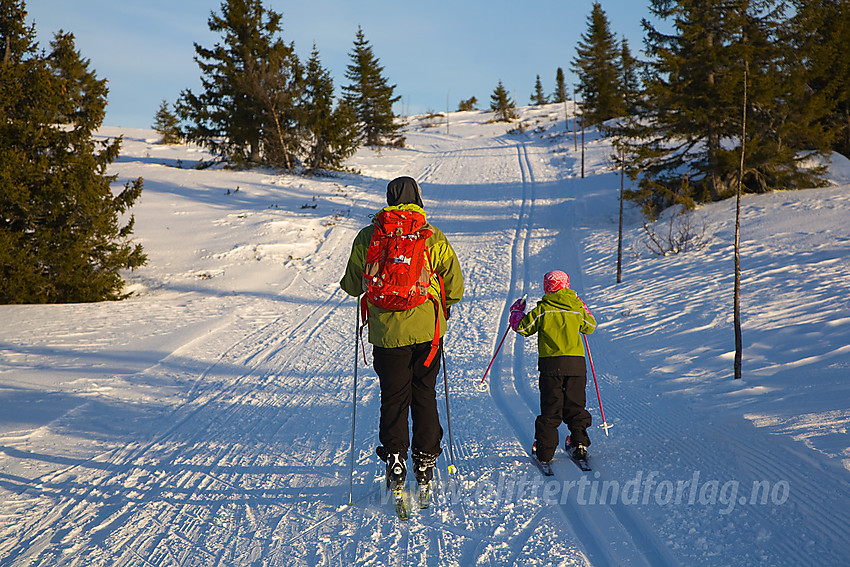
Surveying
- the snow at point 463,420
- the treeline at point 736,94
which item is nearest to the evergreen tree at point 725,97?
the treeline at point 736,94

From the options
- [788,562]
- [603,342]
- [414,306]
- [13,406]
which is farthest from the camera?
[603,342]

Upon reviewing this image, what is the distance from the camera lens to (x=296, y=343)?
820 centimetres

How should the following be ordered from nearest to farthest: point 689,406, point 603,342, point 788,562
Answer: point 788,562, point 689,406, point 603,342

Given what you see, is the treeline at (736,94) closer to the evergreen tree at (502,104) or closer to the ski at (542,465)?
the ski at (542,465)

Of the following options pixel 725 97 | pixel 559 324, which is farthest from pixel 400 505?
pixel 725 97

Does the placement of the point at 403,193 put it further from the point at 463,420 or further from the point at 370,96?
the point at 370,96

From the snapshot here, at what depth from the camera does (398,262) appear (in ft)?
11.3

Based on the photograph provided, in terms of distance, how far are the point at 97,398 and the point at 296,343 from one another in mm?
2887

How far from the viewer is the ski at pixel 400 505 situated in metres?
3.41

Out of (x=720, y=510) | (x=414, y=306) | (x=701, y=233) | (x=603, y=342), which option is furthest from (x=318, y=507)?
(x=701, y=233)

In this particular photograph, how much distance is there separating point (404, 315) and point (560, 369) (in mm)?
1479

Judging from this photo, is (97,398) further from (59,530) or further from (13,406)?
(59,530)

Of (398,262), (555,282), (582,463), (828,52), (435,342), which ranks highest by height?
(828,52)

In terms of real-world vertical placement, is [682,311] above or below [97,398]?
above
